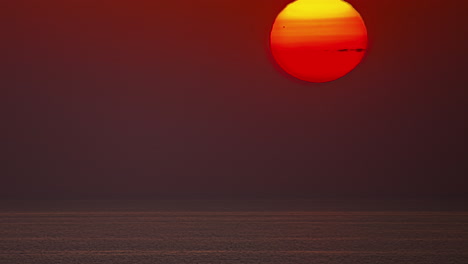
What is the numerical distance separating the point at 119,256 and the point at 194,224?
520cm

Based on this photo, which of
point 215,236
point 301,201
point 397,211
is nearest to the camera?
point 215,236

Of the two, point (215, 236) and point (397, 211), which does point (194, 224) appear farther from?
point (397, 211)

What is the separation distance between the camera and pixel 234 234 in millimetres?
13883

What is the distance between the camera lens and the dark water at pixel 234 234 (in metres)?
10.8

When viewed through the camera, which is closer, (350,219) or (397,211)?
(350,219)

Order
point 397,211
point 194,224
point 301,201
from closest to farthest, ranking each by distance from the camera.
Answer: point 194,224
point 397,211
point 301,201

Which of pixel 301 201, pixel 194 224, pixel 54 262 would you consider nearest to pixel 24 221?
pixel 194 224

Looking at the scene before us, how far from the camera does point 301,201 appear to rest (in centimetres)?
2464

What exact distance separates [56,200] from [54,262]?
16.4 metres

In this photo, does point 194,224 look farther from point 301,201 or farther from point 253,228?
point 301,201

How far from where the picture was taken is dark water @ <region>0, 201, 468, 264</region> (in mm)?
10781

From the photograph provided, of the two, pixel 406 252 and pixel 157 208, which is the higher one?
pixel 157 208

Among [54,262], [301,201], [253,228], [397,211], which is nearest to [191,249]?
[54,262]

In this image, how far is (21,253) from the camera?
11.2 m
